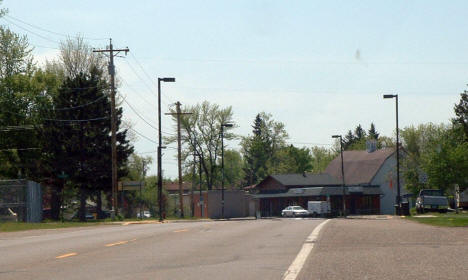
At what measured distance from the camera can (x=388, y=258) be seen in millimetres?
14336

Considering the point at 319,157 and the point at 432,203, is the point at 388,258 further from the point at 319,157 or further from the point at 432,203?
the point at 319,157

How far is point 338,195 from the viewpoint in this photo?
99.5m

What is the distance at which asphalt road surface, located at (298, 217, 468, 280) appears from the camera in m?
11.5

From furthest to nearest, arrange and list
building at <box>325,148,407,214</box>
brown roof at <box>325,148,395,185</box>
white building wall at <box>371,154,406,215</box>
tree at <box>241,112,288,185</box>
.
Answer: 1. tree at <box>241,112,288,185</box>
2. brown roof at <box>325,148,395,185</box>
3. white building wall at <box>371,154,406,215</box>
4. building at <box>325,148,407,214</box>

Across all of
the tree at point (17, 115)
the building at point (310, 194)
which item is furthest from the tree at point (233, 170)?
the tree at point (17, 115)

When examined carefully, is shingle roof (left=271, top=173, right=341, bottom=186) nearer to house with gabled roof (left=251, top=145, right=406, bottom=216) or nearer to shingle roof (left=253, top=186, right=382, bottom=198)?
house with gabled roof (left=251, top=145, right=406, bottom=216)

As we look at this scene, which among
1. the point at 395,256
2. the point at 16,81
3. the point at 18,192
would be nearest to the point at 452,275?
the point at 395,256

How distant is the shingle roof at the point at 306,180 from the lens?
109m

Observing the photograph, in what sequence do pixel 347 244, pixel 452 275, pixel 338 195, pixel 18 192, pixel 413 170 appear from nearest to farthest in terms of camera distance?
1. pixel 452 275
2. pixel 347 244
3. pixel 18 192
4. pixel 413 170
5. pixel 338 195

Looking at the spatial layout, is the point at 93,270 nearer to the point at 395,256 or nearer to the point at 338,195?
the point at 395,256

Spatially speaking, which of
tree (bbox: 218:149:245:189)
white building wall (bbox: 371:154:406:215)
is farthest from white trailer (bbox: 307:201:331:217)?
tree (bbox: 218:149:245:189)

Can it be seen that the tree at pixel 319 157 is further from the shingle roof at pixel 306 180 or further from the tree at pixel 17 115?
the tree at pixel 17 115

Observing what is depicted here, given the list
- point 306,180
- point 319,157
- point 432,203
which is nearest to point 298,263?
point 432,203

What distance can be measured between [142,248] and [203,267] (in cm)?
563
